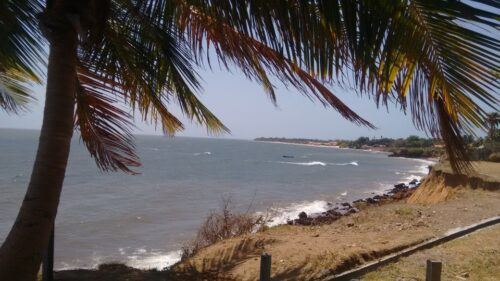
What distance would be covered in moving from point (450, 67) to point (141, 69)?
268 centimetres

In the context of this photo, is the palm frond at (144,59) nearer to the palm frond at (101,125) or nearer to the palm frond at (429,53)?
the palm frond at (101,125)

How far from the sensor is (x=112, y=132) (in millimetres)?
4945

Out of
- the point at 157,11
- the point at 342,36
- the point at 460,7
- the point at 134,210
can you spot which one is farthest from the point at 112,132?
the point at 134,210

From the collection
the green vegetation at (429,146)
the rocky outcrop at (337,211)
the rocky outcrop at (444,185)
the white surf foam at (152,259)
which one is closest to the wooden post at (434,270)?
the green vegetation at (429,146)

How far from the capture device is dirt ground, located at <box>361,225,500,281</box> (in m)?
6.52

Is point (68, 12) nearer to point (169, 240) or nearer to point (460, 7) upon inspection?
point (460, 7)

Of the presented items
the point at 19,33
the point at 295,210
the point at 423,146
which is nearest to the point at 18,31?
the point at 19,33

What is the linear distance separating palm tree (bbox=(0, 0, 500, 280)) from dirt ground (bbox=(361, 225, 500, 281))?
11.3 feet

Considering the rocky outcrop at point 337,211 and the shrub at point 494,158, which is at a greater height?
the shrub at point 494,158

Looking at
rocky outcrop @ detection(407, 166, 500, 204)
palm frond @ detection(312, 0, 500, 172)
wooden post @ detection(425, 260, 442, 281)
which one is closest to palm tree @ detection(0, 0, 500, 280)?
palm frond @ detection(312, 0, 500, 172)

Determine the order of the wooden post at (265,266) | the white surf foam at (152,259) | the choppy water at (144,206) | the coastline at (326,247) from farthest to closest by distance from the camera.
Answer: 1. the choppy water at (144,206)
2. the white surf foam at (152,259)
3. the coastline at (326,247)
4. the wooden post at (265,266)

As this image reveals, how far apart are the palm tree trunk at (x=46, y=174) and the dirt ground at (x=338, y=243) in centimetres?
378

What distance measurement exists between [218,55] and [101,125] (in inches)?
62.1

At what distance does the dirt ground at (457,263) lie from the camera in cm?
652
